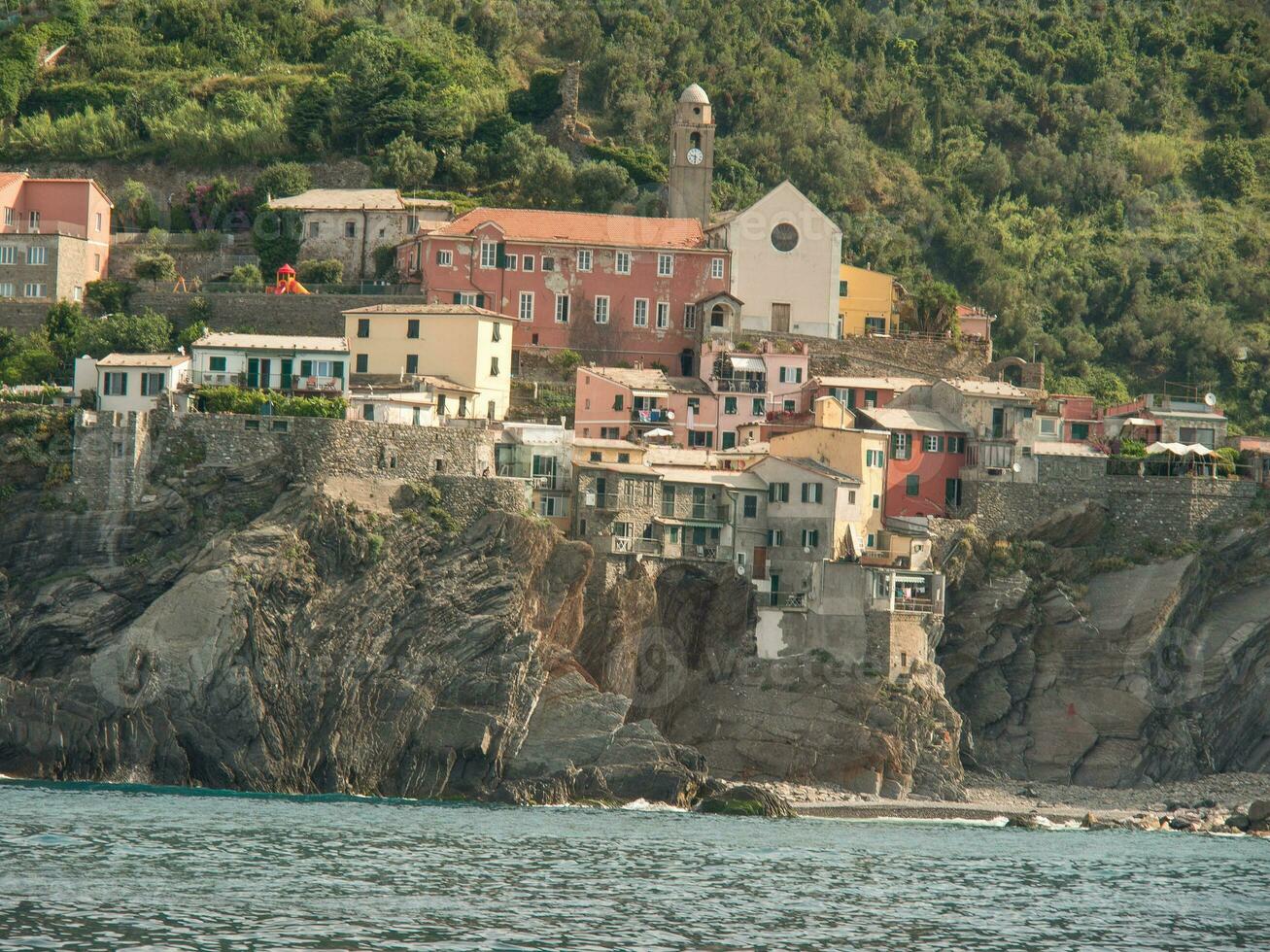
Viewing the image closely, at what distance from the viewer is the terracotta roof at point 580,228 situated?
105 m

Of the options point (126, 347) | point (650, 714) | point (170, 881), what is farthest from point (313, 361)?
point (170, 881)

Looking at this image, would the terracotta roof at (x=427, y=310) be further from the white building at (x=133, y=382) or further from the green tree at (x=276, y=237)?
the green tree at (x=276, y=237)

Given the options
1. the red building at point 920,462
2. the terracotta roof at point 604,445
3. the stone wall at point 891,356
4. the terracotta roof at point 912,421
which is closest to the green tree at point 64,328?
the terracotta roof at point 604,445

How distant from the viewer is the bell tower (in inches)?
4587

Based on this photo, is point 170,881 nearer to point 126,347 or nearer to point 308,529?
point 308,529

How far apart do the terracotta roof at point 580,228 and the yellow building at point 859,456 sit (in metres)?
15.2

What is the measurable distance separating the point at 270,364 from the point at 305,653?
52.3ft

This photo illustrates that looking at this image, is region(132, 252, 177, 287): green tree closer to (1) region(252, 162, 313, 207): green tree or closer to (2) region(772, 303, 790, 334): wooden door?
(1) region(252, 162, 313, 207): green tree

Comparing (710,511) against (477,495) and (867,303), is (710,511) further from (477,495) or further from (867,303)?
(867,303)

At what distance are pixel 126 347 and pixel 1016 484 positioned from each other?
36766 millimetres

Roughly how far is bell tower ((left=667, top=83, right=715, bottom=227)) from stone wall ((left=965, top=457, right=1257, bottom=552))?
2692 cm

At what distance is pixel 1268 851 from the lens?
78.6 metres

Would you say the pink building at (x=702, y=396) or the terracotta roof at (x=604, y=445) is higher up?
the pink building at (x=702, y=396)

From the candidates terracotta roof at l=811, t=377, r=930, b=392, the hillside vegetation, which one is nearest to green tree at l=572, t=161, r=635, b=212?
the hillside vegetation
